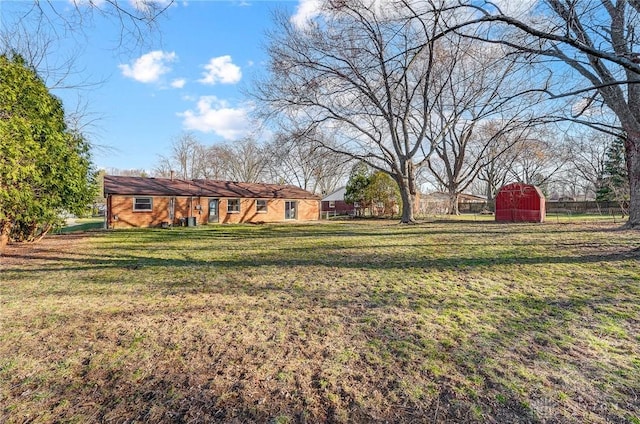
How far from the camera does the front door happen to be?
23.5 m

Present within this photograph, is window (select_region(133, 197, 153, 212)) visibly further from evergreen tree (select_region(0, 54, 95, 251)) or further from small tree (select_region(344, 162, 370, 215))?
small tree (select_region(344, 162, 370, 215))

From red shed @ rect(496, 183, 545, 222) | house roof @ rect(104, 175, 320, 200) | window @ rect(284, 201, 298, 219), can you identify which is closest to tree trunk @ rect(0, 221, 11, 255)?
house roof @ rect(104, 175, 320, 200)

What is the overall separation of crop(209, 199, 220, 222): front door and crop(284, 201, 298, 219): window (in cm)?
590

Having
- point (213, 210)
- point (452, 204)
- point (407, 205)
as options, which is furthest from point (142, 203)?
point (452, 204)

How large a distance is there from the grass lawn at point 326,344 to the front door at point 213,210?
16.7 metres

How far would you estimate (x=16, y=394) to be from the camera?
259 cm

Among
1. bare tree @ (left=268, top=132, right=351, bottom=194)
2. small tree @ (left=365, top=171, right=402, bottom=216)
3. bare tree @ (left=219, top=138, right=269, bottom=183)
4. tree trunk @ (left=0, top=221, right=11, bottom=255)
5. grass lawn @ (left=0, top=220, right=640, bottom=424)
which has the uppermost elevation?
bare tree @ (left=219, top=138, right=269, bottom=183)

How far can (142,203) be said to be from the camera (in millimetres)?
20578

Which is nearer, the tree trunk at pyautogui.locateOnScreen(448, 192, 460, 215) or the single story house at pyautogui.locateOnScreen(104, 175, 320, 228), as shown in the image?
the single story house at pyautogui.locateOnScreen(104, 175, 320, 228)

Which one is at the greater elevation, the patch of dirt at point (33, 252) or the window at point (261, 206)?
the window at point (261, 206)

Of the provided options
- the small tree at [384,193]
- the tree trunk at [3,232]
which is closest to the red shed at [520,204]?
the small tree at [384,193]

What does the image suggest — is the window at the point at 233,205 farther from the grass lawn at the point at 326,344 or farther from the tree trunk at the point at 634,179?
the tree trunk at the point at 634,179

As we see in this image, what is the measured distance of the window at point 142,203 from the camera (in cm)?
2031

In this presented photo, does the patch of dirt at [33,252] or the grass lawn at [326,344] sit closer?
the grass lawn at [326,344]
